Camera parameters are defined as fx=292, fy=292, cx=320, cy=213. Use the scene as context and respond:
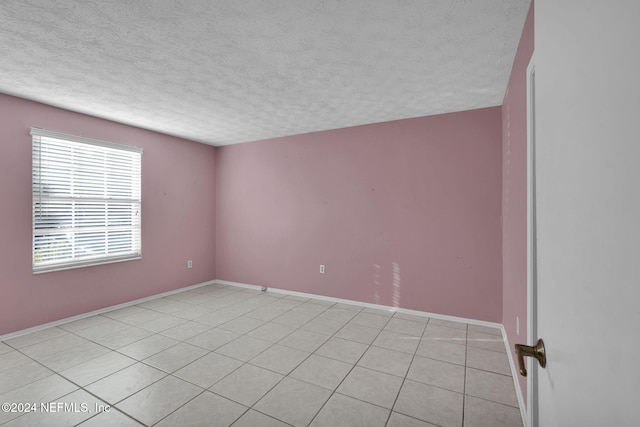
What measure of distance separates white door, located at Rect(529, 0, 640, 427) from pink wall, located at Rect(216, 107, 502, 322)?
2.98 metres

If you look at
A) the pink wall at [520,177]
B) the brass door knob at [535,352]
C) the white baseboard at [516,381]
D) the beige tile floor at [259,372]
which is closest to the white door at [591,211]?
the brass door knob at [535,352]

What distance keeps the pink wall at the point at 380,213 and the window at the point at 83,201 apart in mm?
1565

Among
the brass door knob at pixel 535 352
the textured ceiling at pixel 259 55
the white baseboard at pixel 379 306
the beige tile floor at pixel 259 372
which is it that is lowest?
the beige tile floor at pixel 259 372

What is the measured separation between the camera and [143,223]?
4.21 meters

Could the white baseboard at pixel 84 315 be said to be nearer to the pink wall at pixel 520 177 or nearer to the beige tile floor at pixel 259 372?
the beige tile floor at pixel 259 372

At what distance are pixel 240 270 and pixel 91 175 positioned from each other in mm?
2539

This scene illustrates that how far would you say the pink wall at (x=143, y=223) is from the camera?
3004 mm

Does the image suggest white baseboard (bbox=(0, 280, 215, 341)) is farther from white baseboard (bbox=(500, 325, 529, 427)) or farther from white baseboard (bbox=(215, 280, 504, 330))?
white baseboard (bbox=(500, 325, 529, 427))

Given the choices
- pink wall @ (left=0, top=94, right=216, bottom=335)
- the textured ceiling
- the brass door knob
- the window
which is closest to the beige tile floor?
pink wall @ (left=0, top=94, right=216, bottom=335)

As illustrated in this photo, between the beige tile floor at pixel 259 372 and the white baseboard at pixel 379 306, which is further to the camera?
the white baseboard at pixel 379 306

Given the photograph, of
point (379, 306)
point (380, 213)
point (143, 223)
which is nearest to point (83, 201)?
point (143, 223)

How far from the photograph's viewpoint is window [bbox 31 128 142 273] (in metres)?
3.23

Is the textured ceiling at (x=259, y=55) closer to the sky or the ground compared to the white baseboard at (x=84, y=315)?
closer to the sky

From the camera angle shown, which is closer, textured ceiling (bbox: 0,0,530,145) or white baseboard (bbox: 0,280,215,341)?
textured ceiling (bbox: 0,0,530,145)
